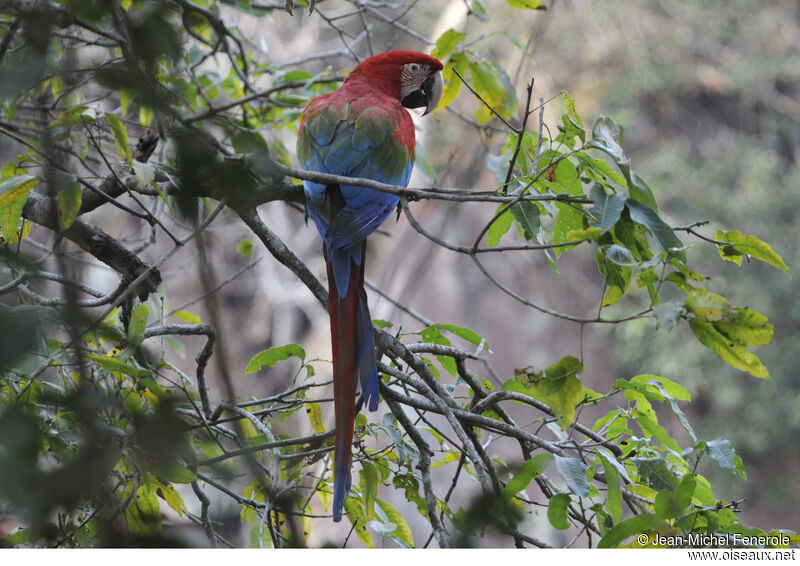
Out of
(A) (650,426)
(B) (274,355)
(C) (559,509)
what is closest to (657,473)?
(A) (650,426)

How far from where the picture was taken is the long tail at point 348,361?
2.68ft

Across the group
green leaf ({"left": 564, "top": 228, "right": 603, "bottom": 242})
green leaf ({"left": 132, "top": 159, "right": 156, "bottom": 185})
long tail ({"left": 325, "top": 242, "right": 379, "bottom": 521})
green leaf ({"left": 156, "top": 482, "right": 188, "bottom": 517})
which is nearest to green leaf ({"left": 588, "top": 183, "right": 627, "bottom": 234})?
green leaf ({"left": 564, "top": 228, "right": 603, "bottom": 242})

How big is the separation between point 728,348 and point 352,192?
61 centimetres

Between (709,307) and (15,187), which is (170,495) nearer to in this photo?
(15,187)

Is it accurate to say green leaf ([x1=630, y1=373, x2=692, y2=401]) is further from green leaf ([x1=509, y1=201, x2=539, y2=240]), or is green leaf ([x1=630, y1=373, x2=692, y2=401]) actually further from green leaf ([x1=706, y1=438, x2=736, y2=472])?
green leaf ([x1=509, y1=201, x2=539, y2=240])

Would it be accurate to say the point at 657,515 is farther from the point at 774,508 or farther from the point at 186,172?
the point at 774,508

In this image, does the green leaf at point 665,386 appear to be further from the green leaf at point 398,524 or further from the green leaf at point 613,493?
the green leaf at point 398,524

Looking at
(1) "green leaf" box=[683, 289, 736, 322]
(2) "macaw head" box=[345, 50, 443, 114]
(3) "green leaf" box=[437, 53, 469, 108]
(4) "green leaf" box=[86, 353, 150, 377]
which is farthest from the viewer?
(2) "macaw head" box=[345, 50, 443, 114]

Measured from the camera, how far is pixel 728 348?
23.2 inches

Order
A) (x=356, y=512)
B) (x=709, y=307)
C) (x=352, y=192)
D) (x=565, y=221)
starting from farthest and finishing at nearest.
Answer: (x=352, y=192) → (x=356, y=512) → (x=565, y=221) → (x=709, y=307)

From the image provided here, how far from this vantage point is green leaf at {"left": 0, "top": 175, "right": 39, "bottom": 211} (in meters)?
0.62

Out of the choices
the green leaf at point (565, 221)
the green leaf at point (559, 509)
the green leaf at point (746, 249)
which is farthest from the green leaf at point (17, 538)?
the green leaf at point (746, 249)

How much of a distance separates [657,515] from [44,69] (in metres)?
0.67

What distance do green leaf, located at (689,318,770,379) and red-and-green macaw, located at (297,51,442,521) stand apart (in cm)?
42
